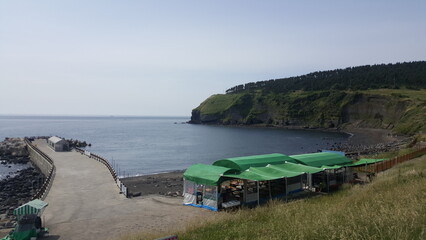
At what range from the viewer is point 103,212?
20.5 meters

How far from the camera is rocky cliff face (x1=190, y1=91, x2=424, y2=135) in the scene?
122 m

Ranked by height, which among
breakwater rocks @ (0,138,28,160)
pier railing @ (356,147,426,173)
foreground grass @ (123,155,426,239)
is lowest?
breakwater rocks @ (0,138,28,160)

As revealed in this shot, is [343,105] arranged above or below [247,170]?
above

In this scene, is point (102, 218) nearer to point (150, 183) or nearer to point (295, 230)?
point (295, 230)

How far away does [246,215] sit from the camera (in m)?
11.6

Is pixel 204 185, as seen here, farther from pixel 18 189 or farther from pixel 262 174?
pixel 18 189

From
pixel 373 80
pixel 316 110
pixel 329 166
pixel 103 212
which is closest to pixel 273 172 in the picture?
pixel 329 166

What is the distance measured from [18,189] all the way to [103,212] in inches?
959

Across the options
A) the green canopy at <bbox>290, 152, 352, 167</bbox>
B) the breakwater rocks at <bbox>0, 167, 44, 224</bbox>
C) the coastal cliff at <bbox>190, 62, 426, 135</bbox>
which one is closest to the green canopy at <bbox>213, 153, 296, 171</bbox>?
the green canopy at <bbox>290, 152, 352, 167</bbox>

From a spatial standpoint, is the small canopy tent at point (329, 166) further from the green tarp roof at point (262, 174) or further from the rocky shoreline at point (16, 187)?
the rocky shoreline at point (16, 187)

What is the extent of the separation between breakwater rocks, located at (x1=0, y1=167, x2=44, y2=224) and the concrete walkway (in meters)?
5.30

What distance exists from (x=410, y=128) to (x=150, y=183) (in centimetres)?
8812

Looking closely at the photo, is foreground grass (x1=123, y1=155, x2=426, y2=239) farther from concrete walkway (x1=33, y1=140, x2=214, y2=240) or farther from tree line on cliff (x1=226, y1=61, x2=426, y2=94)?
tree line on cliff (x1=226, y1=61, x2=426, y2=94)

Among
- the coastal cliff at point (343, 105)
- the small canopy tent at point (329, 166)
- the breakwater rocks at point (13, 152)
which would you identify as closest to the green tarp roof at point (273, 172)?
the small canopy tent at point (329, 166)
